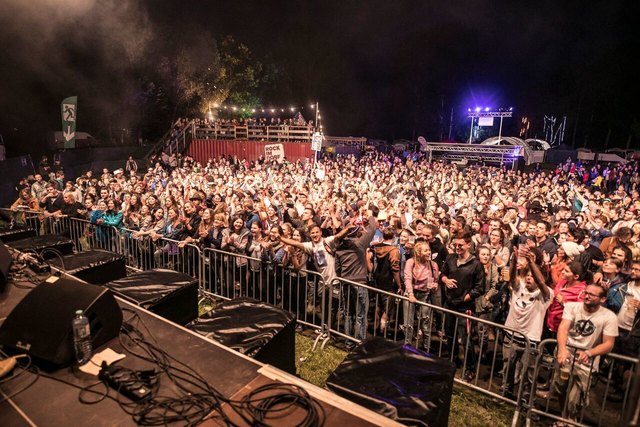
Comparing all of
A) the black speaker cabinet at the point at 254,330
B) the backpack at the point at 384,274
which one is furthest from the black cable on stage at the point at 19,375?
the backpack at the point at 384,274

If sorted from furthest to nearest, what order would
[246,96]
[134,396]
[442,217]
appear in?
[246,96], [442,217], [134,396]

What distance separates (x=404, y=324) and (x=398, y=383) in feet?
7.21

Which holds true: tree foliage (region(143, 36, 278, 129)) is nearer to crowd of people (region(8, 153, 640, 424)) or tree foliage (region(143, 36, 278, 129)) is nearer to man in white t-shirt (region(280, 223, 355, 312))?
crowd of people (region(8, 153, 640, 424))

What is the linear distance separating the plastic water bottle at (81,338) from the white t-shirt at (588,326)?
15.1 feet

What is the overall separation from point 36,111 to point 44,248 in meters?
25.5

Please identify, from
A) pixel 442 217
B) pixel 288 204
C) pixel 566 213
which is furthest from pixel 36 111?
pixel 566 213

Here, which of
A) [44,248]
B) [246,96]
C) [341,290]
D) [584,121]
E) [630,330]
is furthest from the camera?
[584,121]

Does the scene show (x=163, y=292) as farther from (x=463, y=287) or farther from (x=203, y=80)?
(x=203, y=80)

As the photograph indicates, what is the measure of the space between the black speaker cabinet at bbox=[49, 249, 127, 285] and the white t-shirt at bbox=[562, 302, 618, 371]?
20.9 ft

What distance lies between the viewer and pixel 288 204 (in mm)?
10883

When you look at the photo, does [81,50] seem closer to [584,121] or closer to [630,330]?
[630,330]

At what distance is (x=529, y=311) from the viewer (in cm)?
451

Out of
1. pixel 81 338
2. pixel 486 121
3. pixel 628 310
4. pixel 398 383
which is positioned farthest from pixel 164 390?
pixel 486 121

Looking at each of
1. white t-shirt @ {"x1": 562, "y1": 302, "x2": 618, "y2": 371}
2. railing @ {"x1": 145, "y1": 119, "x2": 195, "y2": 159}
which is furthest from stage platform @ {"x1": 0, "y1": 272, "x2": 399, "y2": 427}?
railing @ {"x1": 145, "y1": 119, "x2": 195, "y2": 159}
